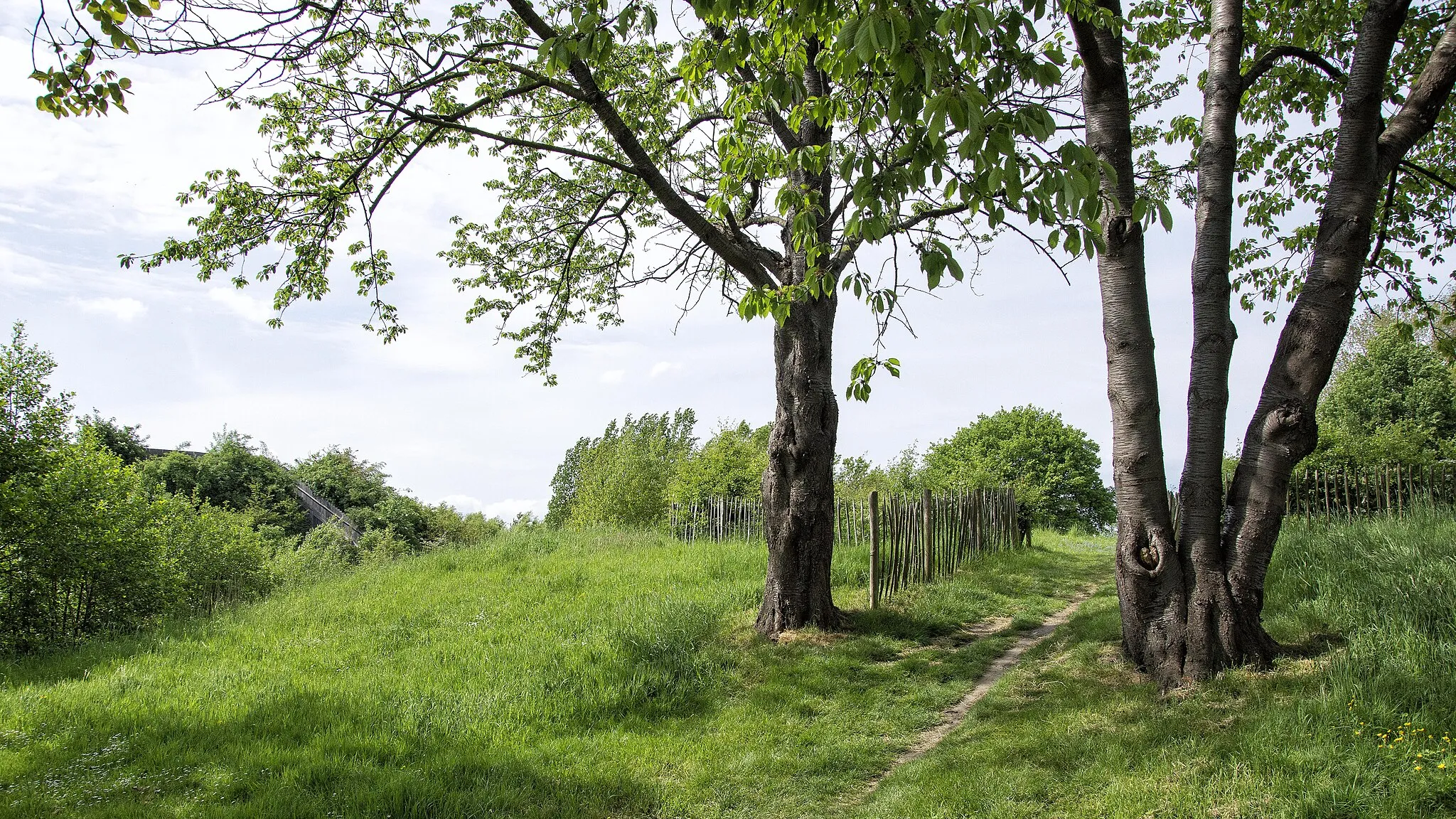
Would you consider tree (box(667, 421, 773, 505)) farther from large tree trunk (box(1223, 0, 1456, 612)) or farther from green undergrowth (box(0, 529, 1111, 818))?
large tree trunk (box(1223, 0, 1456, 612))

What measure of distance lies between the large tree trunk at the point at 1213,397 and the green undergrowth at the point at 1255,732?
35cm

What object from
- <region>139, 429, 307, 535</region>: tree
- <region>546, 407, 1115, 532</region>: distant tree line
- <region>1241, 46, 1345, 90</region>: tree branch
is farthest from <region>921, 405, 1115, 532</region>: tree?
<region>139, 429, 307, 535</region>: tree

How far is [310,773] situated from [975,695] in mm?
5934

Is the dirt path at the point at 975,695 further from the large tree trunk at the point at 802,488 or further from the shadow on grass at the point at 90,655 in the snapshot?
the shadow on grass at the point at 90,655

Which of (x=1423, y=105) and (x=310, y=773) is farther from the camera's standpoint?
(x=1423, y=105)

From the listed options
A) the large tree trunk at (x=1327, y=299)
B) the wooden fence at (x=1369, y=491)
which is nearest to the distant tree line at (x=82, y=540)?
the large tree trunk at (x=1327, y=299)

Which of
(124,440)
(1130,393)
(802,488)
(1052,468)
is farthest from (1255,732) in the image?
(124,440)

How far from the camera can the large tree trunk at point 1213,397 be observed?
6.48 metres

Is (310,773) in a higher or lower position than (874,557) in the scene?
lower

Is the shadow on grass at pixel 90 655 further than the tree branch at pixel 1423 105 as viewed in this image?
Yes

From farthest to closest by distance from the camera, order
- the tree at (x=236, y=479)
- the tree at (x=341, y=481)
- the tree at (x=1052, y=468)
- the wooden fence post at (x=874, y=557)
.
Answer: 1. the tree at (x=341, y=481)
2. the tree at (x=236, y=479)
3. the tree at (x=1052, y=468)
4. the wooden fence post at (x=874, y=557)

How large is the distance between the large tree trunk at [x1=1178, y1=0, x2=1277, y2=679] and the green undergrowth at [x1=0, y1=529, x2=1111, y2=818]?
245cm

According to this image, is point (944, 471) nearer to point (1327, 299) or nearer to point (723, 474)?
point (723, 474)

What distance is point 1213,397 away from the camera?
22.8 ft
